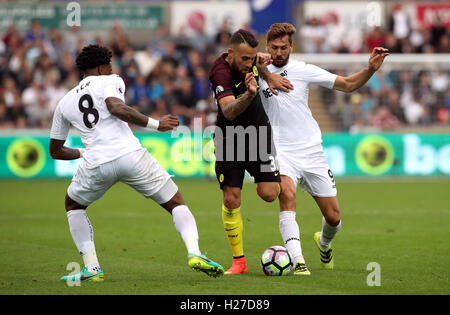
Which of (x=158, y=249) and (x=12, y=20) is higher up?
(x=12, y=20)

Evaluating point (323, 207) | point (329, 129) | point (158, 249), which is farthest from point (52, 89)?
point (323, 207)

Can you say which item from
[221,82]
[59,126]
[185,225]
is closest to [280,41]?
[221,82]

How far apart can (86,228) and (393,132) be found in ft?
47.0

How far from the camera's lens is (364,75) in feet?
27.6

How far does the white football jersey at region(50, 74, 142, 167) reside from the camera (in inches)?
290

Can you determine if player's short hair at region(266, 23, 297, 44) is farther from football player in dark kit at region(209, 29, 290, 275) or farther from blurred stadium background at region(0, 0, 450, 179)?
blurred stadium background at region(0, 0, 450, 179)

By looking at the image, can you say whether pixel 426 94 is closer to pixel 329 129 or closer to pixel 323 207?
pixel 329 129

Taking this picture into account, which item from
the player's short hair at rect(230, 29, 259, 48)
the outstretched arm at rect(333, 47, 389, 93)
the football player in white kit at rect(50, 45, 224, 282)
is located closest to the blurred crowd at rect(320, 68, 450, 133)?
the outstretched arm at rect(333, 47, 389, 93)

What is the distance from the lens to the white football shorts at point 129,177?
24.1 feet

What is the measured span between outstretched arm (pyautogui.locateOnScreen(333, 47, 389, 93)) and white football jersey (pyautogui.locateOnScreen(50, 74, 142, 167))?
93.9 inches

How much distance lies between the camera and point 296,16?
2433 centimetres

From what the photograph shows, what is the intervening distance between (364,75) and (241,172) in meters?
1.66

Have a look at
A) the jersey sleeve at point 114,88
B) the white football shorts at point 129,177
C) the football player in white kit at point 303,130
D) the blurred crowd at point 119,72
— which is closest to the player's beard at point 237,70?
the football player in white kit at point 303,130
